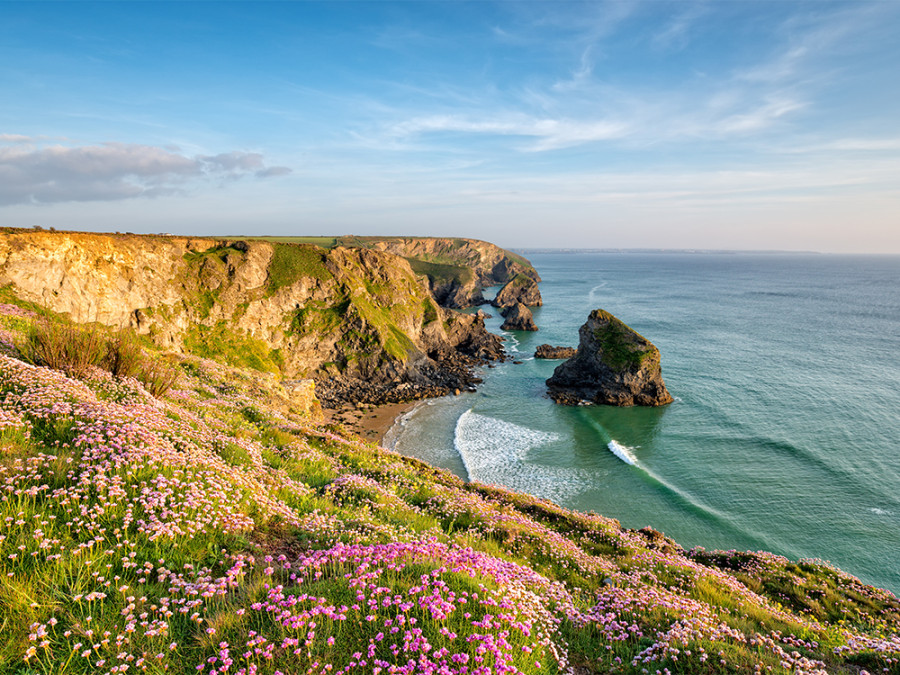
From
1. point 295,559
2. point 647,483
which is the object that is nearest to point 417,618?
point 295,559

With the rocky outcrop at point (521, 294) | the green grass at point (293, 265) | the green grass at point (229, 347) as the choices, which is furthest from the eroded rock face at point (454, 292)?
the green grass at point (229, 347)

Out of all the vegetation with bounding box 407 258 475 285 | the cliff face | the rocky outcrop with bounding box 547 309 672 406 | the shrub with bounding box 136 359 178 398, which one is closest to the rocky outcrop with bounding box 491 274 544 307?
the vegetation with bounding box 407 258 475 285

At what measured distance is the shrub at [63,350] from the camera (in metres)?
11.0

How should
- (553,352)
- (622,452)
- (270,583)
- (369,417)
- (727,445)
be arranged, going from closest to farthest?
1. (270,583)
2. (727,445)
3. (622,452)
4. (369,417)
5. (553,352)

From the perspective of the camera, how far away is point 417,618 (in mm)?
4465

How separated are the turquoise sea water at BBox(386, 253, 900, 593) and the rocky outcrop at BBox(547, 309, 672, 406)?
Answer: 2.69 meters

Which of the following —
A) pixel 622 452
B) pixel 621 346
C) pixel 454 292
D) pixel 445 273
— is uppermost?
pixel 445 273

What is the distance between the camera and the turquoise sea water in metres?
31.5

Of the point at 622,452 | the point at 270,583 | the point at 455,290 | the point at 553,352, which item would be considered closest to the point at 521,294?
the point at 455,290

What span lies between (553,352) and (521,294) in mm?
72926

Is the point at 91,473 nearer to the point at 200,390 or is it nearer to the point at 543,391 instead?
the point at 200,390

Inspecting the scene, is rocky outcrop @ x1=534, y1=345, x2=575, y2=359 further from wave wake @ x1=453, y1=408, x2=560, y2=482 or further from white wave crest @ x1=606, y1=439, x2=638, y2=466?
white wave crest @ x1=606, y1=439, x2=638, y2=466

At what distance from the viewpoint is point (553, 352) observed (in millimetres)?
81500

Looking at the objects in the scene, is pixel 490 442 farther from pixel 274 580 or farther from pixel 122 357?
pixel 274 580
